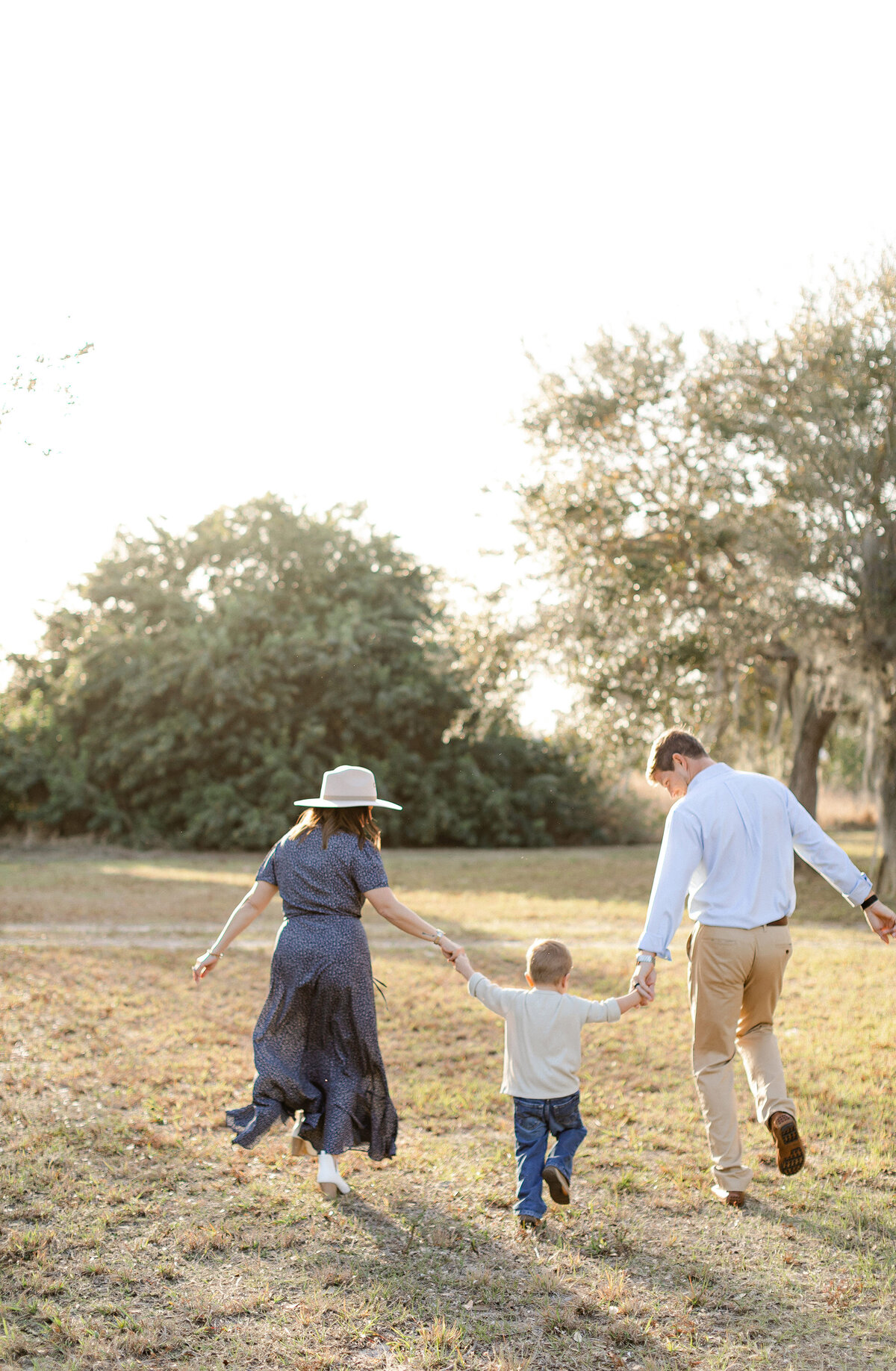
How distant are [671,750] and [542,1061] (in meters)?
1.40

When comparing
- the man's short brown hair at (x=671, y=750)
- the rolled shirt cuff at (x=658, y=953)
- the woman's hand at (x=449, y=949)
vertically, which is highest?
the man's short brown hair at (x=671, y=750)

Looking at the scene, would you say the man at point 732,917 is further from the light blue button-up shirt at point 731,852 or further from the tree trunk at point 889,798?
the tree trunk at point 889,798

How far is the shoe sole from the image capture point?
4.59 m

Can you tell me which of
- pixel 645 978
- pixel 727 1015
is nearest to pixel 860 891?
pixel 727 1015

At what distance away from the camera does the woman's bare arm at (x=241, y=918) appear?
4.84 metres

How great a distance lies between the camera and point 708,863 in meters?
4.70

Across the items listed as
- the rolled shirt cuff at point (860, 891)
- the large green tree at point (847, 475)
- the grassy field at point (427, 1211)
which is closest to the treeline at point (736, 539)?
the large green tree at point (847, 475)

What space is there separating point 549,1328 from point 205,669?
2333cm

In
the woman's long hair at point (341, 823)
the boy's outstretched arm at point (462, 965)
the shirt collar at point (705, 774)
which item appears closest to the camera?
the boy's outstretched arm at point (462, 965)

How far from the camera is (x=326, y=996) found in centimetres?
481

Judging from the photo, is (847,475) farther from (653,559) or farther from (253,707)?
(253,707)

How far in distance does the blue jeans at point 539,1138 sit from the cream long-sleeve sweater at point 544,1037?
0.15ft

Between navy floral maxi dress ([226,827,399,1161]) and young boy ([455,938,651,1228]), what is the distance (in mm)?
646

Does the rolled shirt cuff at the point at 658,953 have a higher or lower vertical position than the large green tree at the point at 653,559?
lower
